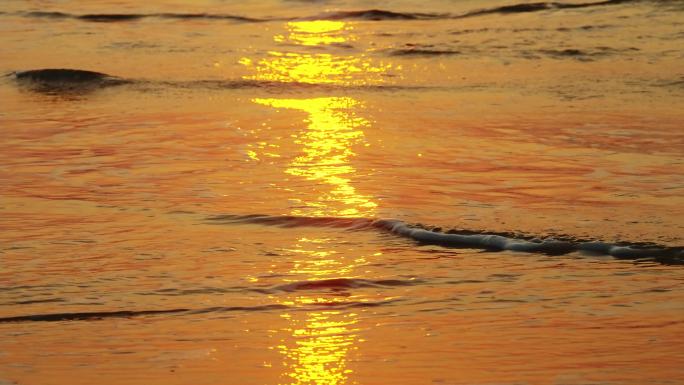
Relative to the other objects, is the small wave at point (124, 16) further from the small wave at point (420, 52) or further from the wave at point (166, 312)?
the wave at point (166, 312)

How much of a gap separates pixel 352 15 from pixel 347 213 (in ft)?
28.6

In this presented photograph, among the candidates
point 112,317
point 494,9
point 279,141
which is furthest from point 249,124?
point 494,9

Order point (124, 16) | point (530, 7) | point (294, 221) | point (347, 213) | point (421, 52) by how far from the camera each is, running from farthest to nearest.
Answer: point (124, 16), point (530, 7), point (421, 52), point (347, 213), point (294, 221)

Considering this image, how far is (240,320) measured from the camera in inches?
182

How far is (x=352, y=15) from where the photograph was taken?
14.6m

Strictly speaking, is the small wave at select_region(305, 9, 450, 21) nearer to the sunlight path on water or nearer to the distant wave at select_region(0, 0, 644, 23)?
the distant wave at select_region(0, 0, 644, 23)

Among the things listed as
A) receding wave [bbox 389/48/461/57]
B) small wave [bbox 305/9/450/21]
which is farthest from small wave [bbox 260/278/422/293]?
small wave [bbox 305/9/450/21]

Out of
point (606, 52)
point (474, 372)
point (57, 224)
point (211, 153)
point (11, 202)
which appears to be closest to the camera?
point (474, 372)

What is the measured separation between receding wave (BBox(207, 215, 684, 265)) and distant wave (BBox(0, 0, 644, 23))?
8304 mm

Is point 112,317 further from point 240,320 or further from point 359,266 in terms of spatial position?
point 359,266

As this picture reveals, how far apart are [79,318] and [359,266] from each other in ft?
4.00

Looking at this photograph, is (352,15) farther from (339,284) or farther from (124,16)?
(339,284)

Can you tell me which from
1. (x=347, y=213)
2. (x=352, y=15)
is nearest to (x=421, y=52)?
(x=352, y=15)

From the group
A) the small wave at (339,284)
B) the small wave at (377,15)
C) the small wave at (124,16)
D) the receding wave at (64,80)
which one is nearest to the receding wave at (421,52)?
the small wave at (377,15)
